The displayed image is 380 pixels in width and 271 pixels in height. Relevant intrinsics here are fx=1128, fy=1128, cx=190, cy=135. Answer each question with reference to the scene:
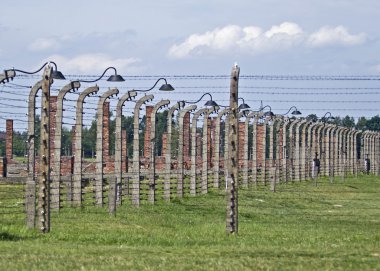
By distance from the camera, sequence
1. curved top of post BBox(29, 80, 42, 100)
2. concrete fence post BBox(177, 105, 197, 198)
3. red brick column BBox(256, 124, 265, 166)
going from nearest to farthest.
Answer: curved top of post BBox(29, 80, 42, 100) → concrete fence post BBox(177, 105, 197, 198) → red brick column BBox(256, 124, 265, 166)

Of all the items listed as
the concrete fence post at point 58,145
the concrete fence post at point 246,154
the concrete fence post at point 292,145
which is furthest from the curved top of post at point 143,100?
the concrete fence post at point 292,145

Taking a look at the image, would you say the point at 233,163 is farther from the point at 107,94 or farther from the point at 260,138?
the point at 260,138

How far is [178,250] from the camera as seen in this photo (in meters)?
18.5

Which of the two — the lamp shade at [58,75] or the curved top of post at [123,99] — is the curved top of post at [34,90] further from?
the curved top of post at [123,99]

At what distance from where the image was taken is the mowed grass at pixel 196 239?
53.2 feet

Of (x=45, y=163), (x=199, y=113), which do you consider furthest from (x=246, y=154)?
(x=45, y=163)

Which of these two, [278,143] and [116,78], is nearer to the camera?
[116,78]

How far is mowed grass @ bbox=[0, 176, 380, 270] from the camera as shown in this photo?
639 inches

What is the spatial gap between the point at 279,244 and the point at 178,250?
2.53 metres

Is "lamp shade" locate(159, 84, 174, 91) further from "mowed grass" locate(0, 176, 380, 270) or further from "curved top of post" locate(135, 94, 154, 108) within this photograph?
"mowed grass" locate(0, 176, 380, 270)

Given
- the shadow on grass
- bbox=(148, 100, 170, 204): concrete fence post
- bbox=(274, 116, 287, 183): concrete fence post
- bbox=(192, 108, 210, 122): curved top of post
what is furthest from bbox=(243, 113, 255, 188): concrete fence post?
the shadow on grass

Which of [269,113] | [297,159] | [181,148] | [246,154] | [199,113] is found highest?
[269,113]

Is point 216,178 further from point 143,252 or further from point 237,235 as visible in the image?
point 143,252

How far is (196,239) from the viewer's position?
21375 millimetres
